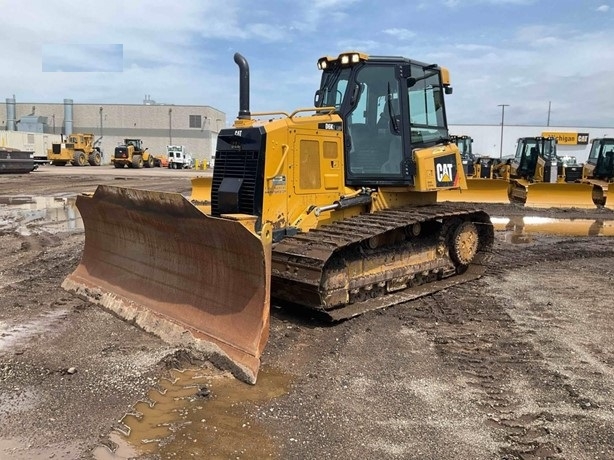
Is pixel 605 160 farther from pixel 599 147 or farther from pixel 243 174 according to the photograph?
pixel 243 174

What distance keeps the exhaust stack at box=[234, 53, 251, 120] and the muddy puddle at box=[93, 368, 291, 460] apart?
3076 mm

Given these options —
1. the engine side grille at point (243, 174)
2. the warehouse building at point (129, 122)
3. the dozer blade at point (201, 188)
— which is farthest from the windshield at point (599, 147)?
the warehouse building at point (129, 122)

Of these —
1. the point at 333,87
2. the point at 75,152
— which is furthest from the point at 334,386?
the point at 75,152

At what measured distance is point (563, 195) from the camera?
1734 centimetres

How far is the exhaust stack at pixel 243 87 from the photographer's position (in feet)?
19.1

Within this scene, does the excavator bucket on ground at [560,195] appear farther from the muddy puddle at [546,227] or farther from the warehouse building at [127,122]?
the warehouse building at [127,122]

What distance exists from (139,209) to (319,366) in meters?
2.67

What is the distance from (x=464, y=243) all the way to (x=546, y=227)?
7.04 m

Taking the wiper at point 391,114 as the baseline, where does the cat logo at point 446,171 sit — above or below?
below

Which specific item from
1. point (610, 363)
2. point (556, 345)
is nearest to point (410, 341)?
point (556, 345)

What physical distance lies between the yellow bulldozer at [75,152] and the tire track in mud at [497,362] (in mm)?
47622

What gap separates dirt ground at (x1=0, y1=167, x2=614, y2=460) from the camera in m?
3.36

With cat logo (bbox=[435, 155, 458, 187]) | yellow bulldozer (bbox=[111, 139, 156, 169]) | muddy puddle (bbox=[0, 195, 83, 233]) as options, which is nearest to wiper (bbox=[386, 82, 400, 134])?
cat logo (bbox=[435, 155, 458, 187])

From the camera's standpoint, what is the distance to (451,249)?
757 cm
